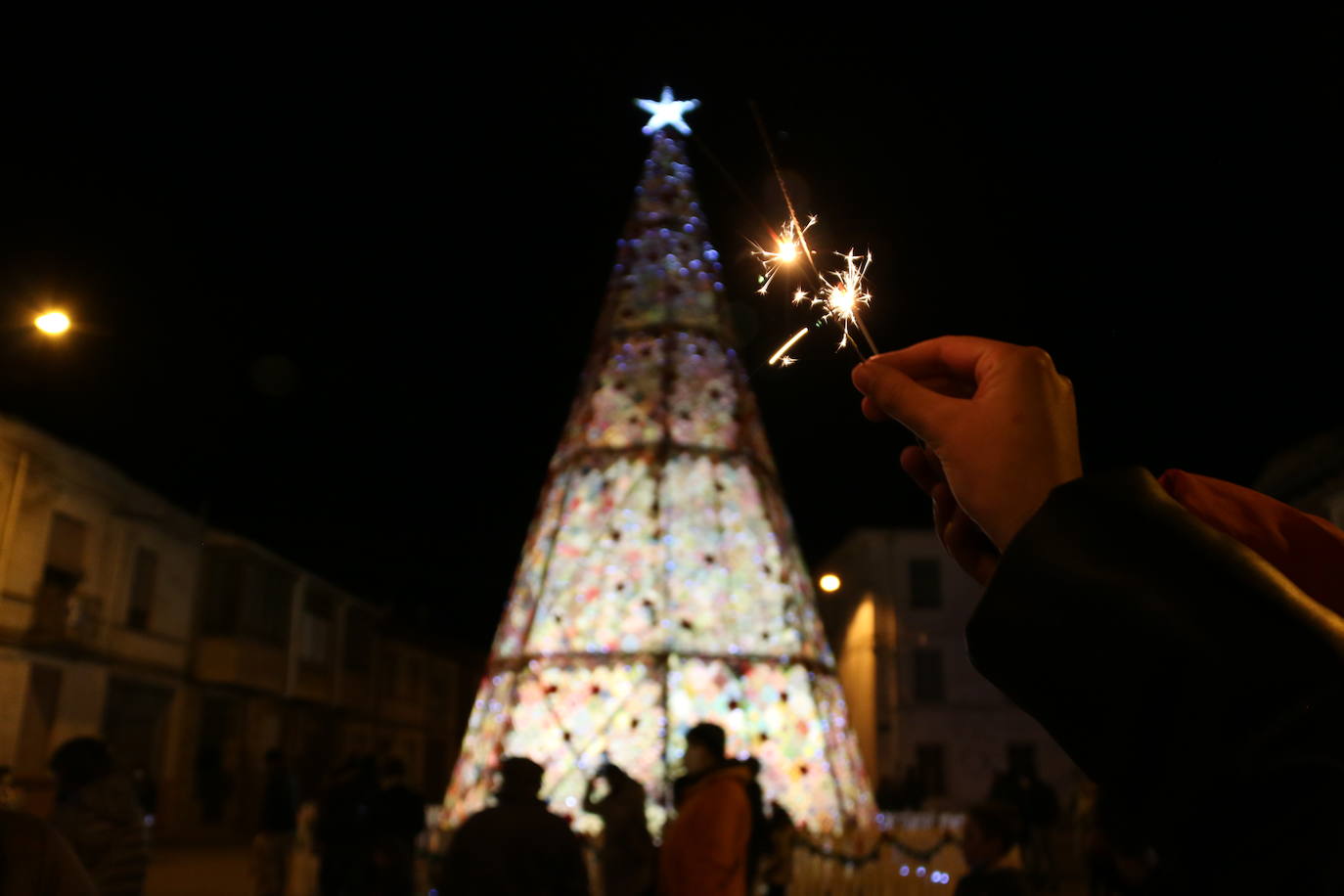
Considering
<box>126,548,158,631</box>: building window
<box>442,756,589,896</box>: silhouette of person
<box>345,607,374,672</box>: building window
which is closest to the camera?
<box>442,756,589,896</box>: silhouette of person

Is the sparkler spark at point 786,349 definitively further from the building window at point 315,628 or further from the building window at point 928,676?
the building window at point 928,676

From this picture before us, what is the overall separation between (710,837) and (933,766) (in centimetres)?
2746

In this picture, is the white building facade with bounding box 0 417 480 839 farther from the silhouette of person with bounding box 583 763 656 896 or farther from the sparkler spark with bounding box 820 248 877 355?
the sparkler spark with bounding box 820 248 877 355

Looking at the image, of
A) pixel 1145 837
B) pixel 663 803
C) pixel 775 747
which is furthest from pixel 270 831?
pixel 1145 837

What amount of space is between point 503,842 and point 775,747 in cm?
481

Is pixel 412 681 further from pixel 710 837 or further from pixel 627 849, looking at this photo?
pixel 710 837

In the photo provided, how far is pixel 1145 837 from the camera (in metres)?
0.60

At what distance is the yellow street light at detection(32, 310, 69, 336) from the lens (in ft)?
27.5

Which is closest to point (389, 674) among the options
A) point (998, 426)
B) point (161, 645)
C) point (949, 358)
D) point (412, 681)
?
point (412, 681)

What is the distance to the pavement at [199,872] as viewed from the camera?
42.2 feet

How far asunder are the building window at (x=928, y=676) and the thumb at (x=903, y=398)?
1226 inches

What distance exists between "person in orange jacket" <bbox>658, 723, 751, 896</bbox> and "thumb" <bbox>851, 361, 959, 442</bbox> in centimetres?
411

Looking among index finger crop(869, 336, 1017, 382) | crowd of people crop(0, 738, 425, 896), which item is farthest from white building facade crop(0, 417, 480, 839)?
index finger crop(869, 336, 1017, 382)

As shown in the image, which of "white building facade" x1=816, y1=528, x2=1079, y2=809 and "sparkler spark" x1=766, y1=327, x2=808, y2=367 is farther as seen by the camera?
"white building facade" x1=816, y1=528, x2=1079, y2=809
